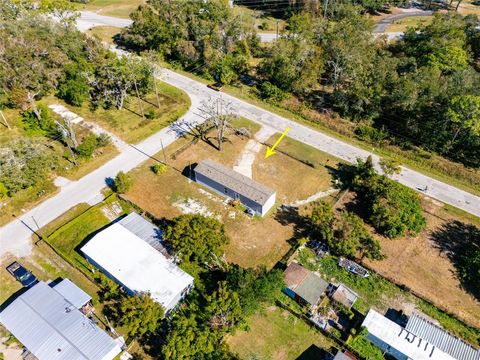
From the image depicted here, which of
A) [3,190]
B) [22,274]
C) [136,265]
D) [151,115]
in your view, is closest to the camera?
[136,265]

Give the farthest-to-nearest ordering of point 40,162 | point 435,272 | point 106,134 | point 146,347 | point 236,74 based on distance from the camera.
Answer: point 236,74
point 106,134
point 40,162
point 435,272
point 146,347

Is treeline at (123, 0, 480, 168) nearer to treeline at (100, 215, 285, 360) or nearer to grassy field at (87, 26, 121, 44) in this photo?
grassy field at (87, 26, 121, 44)

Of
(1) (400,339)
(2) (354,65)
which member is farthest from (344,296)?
(2) (354,65)

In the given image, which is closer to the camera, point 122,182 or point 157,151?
point 122,182

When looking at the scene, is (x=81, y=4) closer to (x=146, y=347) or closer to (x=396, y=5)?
(x=396, y=5)

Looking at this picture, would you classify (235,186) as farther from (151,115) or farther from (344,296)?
(151,115)

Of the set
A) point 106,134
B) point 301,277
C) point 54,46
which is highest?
point 54,46

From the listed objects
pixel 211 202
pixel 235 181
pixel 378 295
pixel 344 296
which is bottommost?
pixel 378 295

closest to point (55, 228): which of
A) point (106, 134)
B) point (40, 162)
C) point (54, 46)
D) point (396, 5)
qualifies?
point (40, 162)
